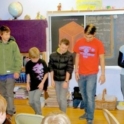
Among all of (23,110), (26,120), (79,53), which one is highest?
(79,53)

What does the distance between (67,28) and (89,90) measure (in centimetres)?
184

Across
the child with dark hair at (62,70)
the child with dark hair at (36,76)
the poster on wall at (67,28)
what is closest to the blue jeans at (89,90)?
the child with dark hair at (62,70)

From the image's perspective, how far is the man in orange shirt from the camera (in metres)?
4.18

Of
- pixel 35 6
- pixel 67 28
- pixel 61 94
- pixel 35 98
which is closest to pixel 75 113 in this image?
pixel 61 94

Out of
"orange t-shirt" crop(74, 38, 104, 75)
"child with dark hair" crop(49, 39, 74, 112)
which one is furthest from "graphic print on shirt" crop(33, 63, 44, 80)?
"orange t-shirt" crop(74, 38, 104, 75)

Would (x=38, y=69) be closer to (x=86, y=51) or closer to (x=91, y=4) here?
(x=86, y=51)

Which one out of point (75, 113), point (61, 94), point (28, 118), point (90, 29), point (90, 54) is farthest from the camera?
point (75, 113)

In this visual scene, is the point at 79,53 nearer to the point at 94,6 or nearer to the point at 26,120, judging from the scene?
the point at 94,6

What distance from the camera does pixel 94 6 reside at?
18.4 ft

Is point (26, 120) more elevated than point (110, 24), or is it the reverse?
point (110, 24)

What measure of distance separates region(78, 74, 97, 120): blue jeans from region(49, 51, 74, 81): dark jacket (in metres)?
0.23

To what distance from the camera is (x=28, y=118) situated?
232 cm

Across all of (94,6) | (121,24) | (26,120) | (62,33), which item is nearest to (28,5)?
(62,33)

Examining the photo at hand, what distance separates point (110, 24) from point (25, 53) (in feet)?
5.58
